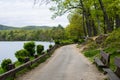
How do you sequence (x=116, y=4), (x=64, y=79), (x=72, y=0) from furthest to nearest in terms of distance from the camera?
1. (x=72, y=0)
2. (x=116, y=4)
3. (x=64, y=79)

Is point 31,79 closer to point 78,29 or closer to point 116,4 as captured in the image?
point 116,4

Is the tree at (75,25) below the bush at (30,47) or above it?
above

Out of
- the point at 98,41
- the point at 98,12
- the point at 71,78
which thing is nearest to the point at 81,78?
the point at 71,78

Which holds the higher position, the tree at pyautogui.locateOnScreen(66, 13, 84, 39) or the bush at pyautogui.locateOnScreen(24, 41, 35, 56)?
the tree at pyautogui.locateOnScreen(66, 13, 84, 39)

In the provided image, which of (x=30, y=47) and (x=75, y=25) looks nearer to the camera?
(x=30, y=47)

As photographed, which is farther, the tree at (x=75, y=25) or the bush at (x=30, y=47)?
the tree at (x=75, y=25)

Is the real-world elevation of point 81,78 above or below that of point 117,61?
below

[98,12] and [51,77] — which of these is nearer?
[51,77]

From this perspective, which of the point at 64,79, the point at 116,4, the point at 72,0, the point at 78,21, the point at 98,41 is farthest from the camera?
the point at 78,21

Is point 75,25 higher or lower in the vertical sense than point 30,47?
higher

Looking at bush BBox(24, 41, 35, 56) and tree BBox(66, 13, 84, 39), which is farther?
tree BBox(66, 13, 84, 39)

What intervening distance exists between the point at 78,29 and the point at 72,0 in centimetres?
3986

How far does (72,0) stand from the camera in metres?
49.0

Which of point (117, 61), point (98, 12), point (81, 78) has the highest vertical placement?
point (98, 12)
